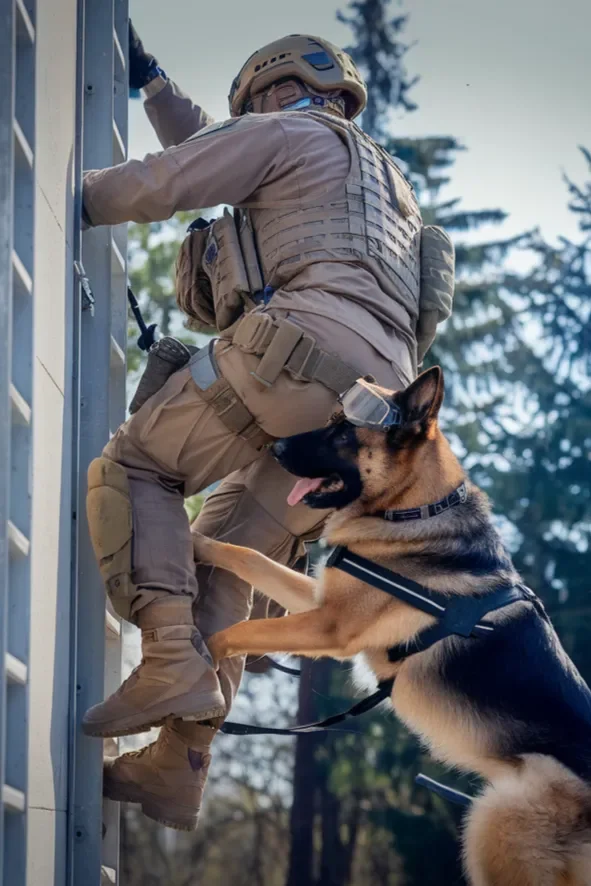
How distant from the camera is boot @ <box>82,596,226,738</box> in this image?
3.66m

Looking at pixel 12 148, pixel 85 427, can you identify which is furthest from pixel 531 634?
pixel 12 148

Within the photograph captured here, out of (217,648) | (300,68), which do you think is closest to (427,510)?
(217,648)

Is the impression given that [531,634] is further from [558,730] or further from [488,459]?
[488,459]

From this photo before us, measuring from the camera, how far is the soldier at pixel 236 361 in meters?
3.72

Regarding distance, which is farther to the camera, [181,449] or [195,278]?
[195,278]

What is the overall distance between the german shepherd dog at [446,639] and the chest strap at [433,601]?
25mm

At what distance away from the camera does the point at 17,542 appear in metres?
2.80

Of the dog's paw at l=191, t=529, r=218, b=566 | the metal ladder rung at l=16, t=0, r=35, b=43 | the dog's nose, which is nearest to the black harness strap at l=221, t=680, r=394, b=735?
the dog's paw at l=191, t=529, r=218, b=566

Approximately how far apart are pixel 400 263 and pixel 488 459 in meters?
11.1

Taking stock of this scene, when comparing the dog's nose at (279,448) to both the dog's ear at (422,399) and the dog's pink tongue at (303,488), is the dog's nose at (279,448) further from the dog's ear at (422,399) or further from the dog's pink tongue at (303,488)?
the dog's ear at (422,399)

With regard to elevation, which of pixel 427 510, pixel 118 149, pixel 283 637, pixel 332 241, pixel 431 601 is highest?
pixel 118 149

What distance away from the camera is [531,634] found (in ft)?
12.4

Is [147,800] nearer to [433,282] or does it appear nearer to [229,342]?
[229,342]

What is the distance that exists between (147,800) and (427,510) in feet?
4.62
